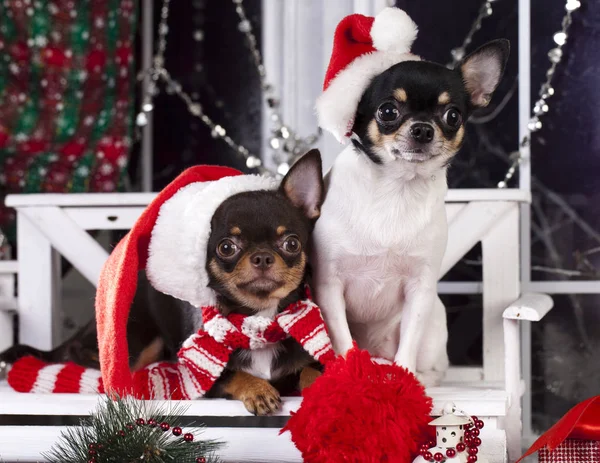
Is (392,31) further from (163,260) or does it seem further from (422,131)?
(163,260)

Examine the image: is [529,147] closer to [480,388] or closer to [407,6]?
[407,6]

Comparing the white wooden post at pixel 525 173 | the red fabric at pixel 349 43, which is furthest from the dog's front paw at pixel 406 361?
the white wooden post at pixel 525 173

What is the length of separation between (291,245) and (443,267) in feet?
2.09

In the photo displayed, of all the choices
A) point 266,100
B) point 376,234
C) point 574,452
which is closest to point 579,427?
point 574,452

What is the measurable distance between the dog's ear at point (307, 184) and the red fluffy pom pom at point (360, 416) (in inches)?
14.7

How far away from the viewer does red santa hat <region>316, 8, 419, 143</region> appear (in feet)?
5.03

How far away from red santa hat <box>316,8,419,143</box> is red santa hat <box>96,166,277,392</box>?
0.82 ft

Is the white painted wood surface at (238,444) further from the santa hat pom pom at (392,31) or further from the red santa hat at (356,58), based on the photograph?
the santa hat pom pom at (392,31)

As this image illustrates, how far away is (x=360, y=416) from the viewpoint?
4.48 feet

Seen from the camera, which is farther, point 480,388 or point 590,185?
point 590,185

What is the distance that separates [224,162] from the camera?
8.29 ft

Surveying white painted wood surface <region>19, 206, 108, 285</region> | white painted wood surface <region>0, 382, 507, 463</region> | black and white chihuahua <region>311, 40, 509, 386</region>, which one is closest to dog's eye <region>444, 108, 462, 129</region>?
black and white chihuahua <region>311, 40, 509, 386</region>

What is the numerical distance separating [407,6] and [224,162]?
0.71 metres

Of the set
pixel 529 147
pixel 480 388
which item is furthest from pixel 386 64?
pixel 529 147
